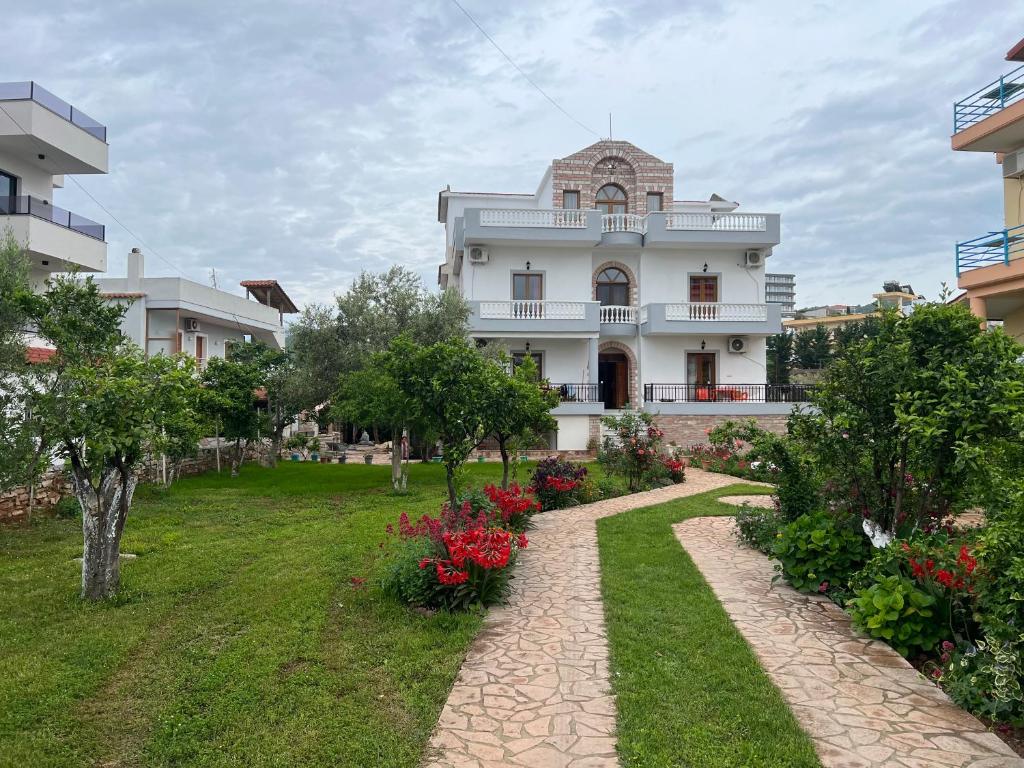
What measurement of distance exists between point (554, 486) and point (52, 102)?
16.2 m

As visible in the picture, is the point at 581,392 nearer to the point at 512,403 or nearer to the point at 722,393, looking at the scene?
the point at 722,393

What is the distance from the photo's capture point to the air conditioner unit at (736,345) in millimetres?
24094

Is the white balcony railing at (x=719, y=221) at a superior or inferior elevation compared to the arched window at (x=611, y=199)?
inferior

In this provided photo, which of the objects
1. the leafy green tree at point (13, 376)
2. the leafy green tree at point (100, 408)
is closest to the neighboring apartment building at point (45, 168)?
the leafy green tree at point (13, 376)

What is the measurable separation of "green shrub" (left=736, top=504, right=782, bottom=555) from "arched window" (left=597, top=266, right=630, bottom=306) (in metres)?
16.0

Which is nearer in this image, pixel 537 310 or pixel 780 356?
pixel 537 310

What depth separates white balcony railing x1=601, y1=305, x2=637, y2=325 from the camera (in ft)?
79.5

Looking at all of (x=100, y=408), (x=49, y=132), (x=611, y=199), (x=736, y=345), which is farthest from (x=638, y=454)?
(x=49, y=132)

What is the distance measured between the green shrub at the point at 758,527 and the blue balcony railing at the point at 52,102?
61.7ft

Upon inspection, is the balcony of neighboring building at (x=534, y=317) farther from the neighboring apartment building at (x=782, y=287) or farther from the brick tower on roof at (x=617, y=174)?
the neighboring apartment building at (x=782, y=287)

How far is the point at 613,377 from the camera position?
996 inches

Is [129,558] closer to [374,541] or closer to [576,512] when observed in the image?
[374,541]

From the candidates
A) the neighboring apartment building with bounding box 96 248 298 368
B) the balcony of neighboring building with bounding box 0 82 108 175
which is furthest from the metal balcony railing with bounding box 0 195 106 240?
the neighboring apartment building with bounding box 96 248 298 368

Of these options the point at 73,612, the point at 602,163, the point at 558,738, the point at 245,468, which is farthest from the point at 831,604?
the point at 602,163
